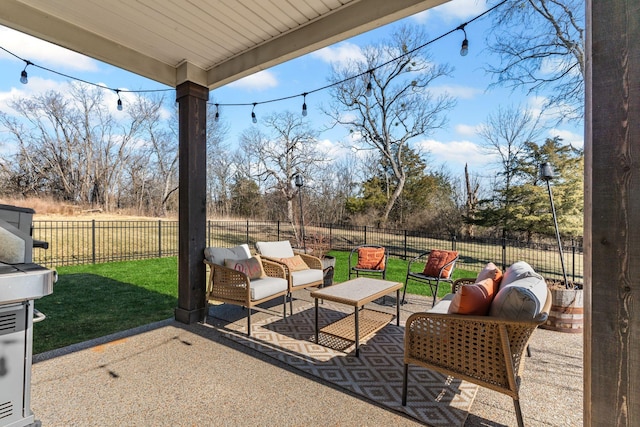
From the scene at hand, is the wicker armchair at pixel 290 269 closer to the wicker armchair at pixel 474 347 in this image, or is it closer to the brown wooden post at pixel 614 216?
the wicker armchair at pixel 474 347

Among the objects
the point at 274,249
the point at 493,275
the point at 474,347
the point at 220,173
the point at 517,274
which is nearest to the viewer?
the point at 474,347

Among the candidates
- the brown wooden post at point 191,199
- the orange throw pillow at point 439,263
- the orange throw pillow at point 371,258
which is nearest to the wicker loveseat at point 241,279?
the brown wooden post at point 191,199

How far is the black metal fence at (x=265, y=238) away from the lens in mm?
8047

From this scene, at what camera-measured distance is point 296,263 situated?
435cm

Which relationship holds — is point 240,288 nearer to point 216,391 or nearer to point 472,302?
point 216,391

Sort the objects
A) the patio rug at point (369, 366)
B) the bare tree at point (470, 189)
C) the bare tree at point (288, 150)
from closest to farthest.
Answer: the patio rug at point (369, 366), the bare tree at point (470, 189), the bare tree at point (288, 150)

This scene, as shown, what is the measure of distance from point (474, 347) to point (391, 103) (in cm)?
1405

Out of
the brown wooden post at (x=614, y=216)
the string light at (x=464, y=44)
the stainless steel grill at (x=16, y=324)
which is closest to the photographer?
the brown wooden post at (x=614, y=216)

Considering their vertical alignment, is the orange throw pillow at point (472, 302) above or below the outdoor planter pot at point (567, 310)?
above

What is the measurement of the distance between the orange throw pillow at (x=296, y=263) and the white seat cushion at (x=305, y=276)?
7.3 inches

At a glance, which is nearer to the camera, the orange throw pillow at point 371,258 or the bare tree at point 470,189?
the orange throw pillow at point 371,258

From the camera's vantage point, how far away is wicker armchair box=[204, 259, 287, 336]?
329 cm

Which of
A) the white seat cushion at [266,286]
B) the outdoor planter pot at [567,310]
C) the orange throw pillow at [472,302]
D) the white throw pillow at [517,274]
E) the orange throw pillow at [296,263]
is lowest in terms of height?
the outdoor planter pot at [567,310]

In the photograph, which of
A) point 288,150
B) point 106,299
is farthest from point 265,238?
point 106,299
